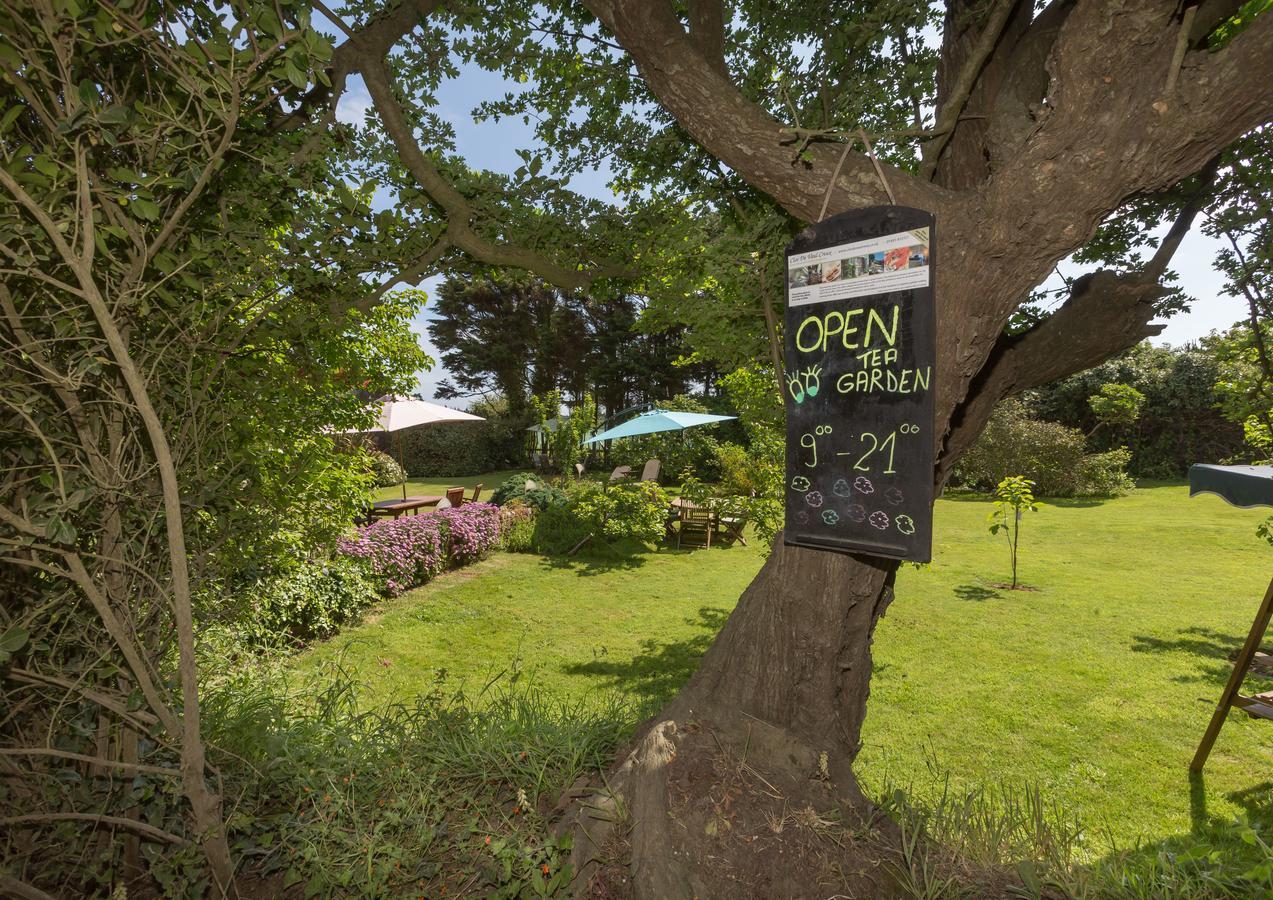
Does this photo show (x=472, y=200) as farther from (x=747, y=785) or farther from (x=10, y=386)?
(x=747, y=785)

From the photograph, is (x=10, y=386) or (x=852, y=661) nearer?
(x=10, y=386)

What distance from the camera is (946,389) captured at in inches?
82.0

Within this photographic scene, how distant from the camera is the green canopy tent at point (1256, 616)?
3.80 meters

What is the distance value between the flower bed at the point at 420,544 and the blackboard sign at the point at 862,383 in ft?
21.1

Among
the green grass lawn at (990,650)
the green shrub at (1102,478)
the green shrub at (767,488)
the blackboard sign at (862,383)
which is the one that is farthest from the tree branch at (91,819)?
the green shrub at (1102,478)

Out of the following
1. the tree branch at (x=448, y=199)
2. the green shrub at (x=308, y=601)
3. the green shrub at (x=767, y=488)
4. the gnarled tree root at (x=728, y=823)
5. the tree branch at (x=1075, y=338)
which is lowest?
the green shrub at (x=308, y=601)

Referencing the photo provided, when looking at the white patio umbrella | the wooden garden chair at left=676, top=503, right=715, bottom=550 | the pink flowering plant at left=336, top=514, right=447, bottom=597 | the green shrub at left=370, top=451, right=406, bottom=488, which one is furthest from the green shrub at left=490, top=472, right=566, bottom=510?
the green shrub at left=370, top=451, right=406, bottom=488

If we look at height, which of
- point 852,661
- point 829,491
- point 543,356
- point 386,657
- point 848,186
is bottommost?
point 386,657

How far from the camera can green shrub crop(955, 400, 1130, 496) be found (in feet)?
52.6

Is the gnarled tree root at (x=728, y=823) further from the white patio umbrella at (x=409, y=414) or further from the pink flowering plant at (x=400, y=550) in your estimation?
the white patio umbrella at (x=409, y=414)

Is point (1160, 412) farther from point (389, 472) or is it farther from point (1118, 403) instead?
point (389, 472)

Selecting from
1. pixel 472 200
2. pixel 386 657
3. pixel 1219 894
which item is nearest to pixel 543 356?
pixel 386 657

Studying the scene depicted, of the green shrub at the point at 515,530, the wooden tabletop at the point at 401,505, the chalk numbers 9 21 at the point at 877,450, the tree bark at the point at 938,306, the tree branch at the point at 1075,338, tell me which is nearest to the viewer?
the tree bark at the point at 938,306

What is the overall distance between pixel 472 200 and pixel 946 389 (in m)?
2.51
